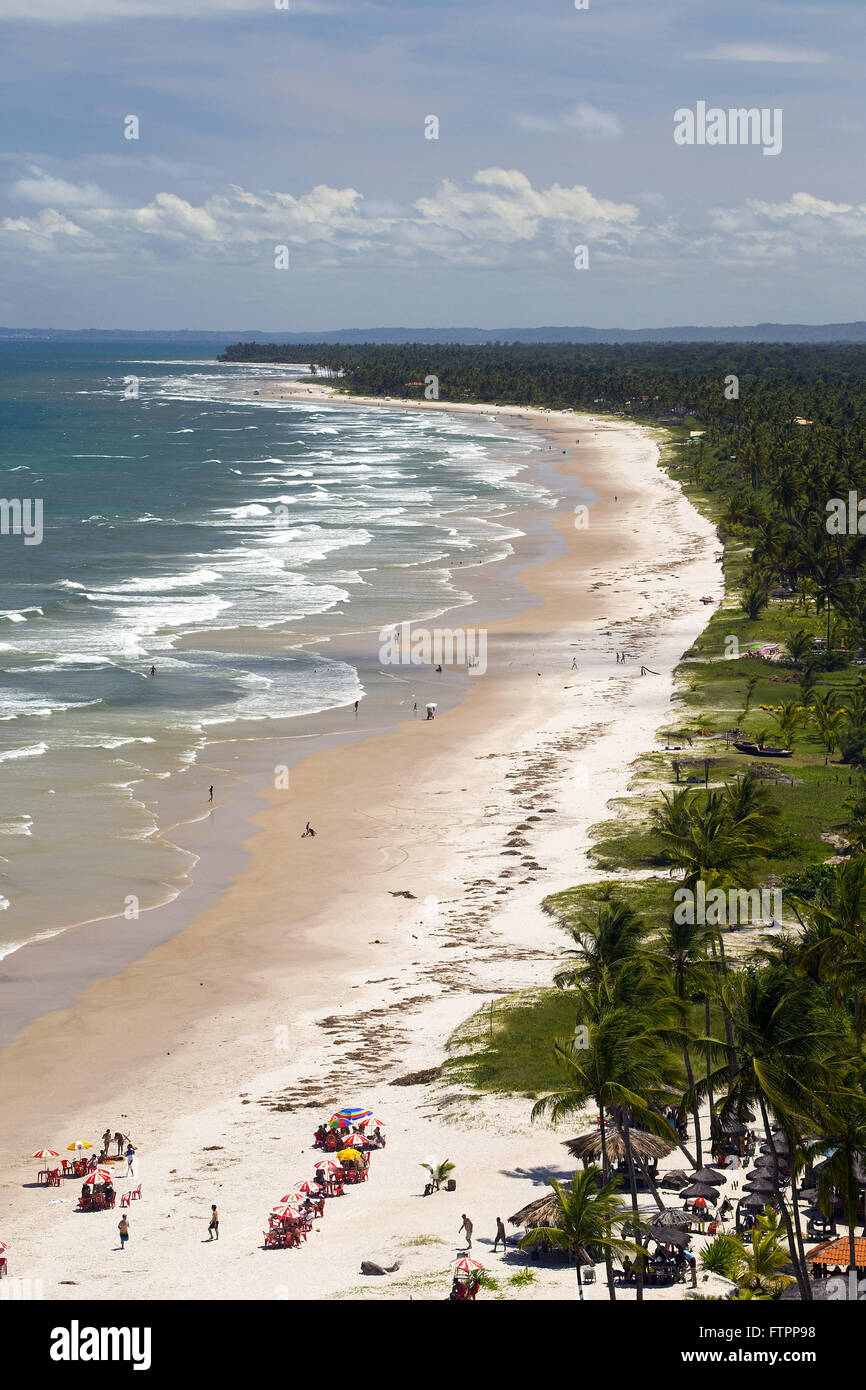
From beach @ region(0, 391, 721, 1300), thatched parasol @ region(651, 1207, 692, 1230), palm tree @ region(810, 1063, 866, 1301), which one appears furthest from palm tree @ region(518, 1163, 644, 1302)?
palm tree @ region(810, 1063, 866, 1301)

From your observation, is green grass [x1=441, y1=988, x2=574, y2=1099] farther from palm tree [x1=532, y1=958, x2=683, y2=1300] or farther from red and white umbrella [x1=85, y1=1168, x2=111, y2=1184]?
red and white umbrella [x1=85, y1=1168, x2=111, y2=1184]

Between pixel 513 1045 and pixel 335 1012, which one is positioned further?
pixel 335 1012

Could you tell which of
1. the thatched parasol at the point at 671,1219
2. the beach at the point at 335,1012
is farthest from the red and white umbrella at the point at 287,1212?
the thatched parasol at the point at 671,1219

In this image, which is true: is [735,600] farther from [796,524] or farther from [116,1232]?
[116,1232]

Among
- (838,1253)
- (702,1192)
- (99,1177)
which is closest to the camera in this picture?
(838,1253)

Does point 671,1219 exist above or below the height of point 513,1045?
above

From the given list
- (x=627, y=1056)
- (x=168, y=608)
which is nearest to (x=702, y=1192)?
(x=627, y=1056)

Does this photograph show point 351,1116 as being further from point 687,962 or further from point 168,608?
point 168,608
